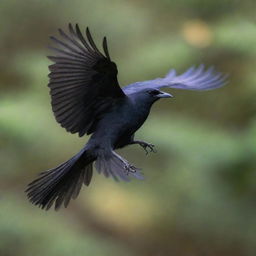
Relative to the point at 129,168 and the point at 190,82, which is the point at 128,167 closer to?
the point at 129,168

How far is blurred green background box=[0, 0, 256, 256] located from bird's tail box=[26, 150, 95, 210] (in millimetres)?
2441

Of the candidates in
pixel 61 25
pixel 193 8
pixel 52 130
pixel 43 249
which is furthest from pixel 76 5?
pixel 43 249

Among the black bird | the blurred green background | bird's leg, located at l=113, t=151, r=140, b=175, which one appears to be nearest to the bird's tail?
the black bird

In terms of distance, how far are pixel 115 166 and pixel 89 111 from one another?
0.14 metres

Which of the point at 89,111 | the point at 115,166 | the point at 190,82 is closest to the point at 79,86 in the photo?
the point at 89,111

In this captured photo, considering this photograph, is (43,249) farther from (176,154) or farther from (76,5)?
(76,5)

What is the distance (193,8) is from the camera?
5.02 meters

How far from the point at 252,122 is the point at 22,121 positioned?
141cm

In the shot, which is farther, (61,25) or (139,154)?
(61,25)

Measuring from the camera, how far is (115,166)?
1.27 m

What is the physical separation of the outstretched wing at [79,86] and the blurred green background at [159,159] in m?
2.50

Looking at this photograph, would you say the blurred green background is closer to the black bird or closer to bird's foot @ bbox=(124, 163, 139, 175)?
the black bird

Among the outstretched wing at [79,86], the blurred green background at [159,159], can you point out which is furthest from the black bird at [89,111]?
the blurred green background at [159,159]

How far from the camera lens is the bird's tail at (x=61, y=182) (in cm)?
129
